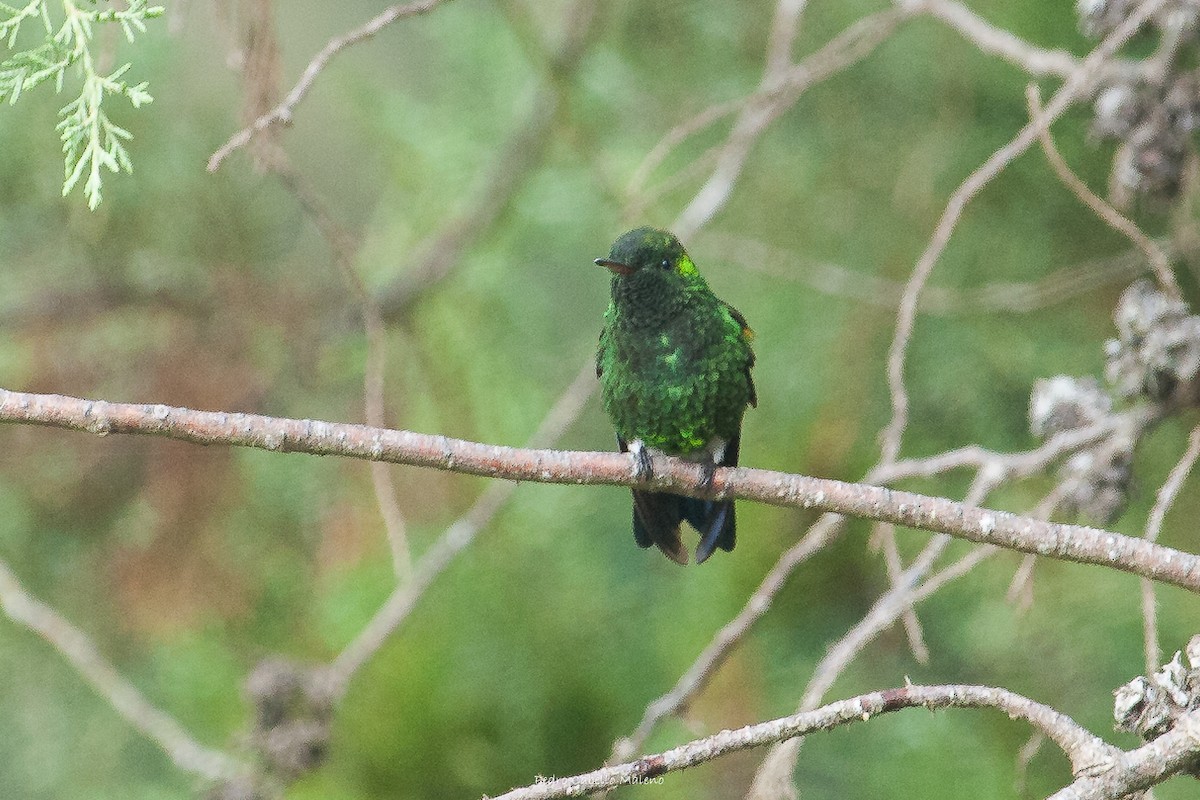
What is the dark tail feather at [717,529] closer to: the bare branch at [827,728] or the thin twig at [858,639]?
the thin twig at [858,639]

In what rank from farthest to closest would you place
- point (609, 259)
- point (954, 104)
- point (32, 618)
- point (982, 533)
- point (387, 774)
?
point (954, 104) < point (609, 259) < point (387, 774) < point (32, 618) < point (982, 533)

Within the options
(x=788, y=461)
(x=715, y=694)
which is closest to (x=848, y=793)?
(x=715, y=694)

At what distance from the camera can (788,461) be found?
302 centimetres

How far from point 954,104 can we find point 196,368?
2.42 metres

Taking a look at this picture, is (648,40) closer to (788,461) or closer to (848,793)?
(788,461)

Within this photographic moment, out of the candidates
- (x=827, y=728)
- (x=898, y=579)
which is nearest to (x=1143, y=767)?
(x=827, y=728)

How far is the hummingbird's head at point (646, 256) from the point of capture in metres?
3.00

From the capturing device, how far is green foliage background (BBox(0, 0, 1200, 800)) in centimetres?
307

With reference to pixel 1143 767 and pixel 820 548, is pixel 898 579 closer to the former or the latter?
pixel 820 548

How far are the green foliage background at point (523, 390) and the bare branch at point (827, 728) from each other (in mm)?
1070

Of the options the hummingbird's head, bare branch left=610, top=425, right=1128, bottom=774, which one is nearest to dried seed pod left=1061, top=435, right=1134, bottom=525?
bare branch left=610, top=425, right=1128, bottom=774

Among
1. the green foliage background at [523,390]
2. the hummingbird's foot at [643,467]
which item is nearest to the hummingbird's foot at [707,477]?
the hummingbird's foot at [643,467]

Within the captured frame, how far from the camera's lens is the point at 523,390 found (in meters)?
4.09

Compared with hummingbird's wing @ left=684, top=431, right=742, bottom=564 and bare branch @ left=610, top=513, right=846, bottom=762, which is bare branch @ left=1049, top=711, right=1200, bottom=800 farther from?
hummingbird's wing @ left=684, top=431, right=742, bottom=564
